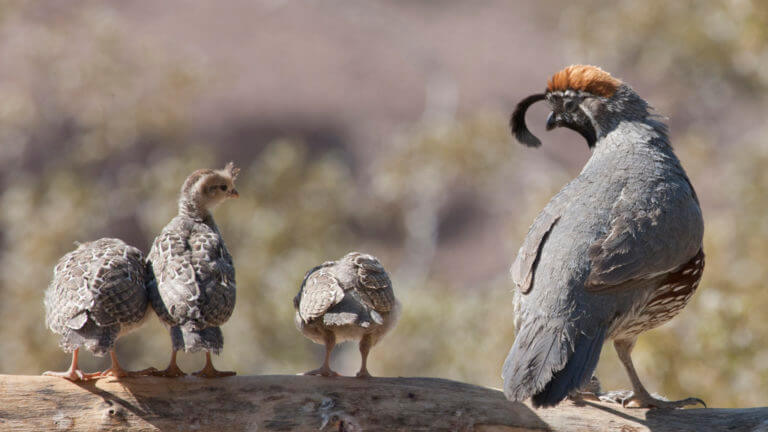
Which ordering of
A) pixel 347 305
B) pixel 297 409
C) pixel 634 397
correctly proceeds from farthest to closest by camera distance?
1. pixel 634 397
2. pixel 347 305
3. pixel 297 409

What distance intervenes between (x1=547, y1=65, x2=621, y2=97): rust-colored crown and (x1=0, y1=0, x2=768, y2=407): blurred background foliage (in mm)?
4939

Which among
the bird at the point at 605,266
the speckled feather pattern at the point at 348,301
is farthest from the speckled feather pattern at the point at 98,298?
the bird at the point at 605,266

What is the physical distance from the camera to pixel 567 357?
16.8 feet

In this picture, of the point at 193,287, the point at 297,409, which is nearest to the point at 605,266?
the point at 297,409

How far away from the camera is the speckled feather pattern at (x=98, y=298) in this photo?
17.1 ft

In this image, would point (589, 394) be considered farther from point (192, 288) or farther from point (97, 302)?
point (97, 302)

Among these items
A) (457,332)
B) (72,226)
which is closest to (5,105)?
(72,226)

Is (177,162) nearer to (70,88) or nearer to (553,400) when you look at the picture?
(70,88)

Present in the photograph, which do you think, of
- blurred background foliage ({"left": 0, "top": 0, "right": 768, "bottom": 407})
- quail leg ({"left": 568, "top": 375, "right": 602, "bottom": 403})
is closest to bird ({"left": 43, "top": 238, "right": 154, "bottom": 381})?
quail leg ({"left": 568, "top": 375, "right": 602, "bottom": 403})

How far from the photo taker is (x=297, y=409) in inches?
212

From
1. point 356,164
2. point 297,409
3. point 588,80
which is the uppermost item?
point 356,164

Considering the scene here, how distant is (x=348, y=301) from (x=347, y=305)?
0.04 m

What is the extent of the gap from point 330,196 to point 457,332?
19.0 feet

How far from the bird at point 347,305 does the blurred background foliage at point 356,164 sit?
554cm
